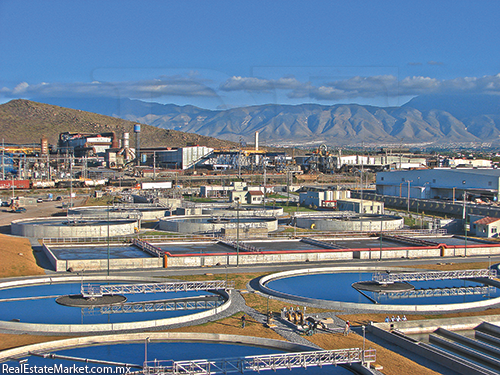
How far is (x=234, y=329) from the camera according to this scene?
19.4 m

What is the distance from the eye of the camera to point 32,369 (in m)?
15.2

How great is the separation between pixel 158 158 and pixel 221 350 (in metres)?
116

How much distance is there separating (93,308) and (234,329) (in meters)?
6.11

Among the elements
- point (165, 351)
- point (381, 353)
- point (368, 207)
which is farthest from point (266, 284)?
point (368, 207)

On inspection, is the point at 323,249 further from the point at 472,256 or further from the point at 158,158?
the point at 158,158

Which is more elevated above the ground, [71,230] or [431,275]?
[71,230]

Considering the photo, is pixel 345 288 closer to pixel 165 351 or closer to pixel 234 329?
pixel 234 329

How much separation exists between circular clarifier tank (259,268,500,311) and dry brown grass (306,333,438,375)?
12.6 ft

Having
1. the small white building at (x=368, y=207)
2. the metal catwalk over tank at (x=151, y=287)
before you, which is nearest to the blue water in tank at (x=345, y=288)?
the metal catwalk over tank at (x=151, y=287)

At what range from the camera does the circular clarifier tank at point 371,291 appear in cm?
2272

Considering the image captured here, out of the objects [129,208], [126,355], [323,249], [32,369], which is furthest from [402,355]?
[129,208]

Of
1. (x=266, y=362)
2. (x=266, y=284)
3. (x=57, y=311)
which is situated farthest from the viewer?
(x=266, y=284)

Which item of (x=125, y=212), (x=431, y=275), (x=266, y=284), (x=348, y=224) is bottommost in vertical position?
(x=266, y=284)

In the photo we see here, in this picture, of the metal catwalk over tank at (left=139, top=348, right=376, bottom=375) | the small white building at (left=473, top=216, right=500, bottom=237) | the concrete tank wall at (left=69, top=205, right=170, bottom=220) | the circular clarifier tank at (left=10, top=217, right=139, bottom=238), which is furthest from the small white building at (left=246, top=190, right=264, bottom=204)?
the metal catwalk over tank at (left=139, top=348, right=376, bottom=375)
